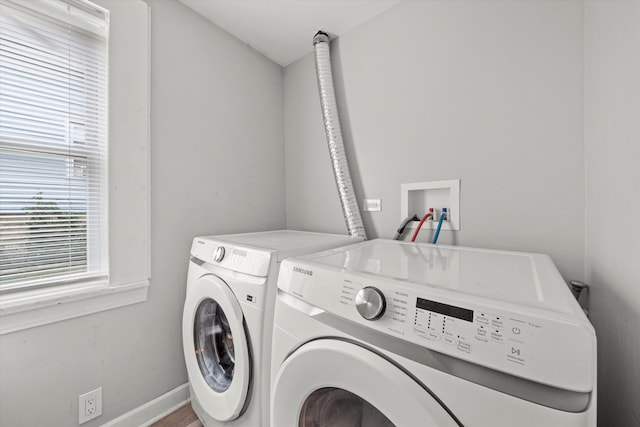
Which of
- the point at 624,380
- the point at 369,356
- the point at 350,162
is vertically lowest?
the point at 624,380

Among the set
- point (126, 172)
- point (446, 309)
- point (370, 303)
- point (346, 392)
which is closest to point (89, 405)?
point (126, 172)

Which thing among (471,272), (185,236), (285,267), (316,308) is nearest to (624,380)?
(471,272)

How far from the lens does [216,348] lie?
1.25 metres

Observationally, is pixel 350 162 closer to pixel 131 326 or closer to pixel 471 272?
pixel 471 272

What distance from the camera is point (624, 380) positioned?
2.22 ft

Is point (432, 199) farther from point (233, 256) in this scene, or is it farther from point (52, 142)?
point (52, 142)

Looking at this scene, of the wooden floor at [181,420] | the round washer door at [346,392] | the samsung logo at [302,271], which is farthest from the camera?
the wooden floor at [181,420]

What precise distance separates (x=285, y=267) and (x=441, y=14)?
4.66 feet

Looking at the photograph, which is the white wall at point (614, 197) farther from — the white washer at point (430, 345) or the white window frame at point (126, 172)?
the white window frame at point (126, 172)

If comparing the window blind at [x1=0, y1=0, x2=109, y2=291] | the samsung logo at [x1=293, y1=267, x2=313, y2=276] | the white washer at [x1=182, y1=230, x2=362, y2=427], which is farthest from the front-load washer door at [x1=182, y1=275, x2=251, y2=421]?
the window blind at [x1=0, y1=0, x2=109, y2=291]

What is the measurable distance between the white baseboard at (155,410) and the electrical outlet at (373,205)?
146 cm

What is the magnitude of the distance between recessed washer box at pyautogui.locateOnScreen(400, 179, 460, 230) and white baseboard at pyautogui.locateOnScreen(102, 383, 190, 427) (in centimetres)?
156

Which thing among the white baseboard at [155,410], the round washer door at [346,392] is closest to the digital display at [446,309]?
the round washer door at [346,392]

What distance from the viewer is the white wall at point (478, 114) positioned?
1007 mm
